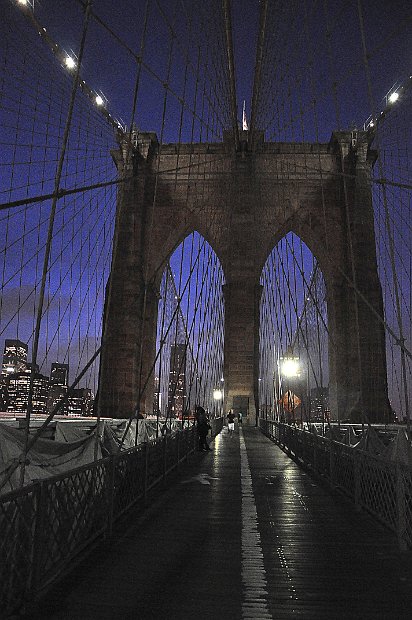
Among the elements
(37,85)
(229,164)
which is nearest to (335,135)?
Result: (229,164)

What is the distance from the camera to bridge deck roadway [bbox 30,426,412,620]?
2.86 m

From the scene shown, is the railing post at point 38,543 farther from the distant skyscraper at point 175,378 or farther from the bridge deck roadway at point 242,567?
the distant skyscraper at point 175,378

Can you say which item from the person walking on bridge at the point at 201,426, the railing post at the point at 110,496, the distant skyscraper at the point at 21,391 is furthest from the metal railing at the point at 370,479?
the distant skyscraper at the point at 21,391

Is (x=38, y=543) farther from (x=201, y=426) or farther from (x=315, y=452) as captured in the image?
(x=201, y=426)

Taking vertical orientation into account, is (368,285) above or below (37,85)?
below

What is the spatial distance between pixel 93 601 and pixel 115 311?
2182cm

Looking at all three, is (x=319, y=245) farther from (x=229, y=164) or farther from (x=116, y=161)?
(x=116, y=161)

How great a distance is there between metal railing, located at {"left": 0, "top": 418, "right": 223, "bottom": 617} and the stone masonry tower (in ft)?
59.1

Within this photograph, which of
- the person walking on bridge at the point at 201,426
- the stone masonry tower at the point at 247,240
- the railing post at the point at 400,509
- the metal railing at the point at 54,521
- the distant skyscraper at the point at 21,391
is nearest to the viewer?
the metal railing at the point at 54,521

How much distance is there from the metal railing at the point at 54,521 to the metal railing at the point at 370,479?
8.02 feet

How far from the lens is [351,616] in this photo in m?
2.79

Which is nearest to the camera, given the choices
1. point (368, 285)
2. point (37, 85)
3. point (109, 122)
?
point (37, 85)

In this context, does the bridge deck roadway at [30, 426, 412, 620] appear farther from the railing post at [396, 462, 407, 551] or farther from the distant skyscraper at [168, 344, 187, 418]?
the distant skyscraper at [168, 344, 187, 418]

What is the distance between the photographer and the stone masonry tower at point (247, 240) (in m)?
23.2
